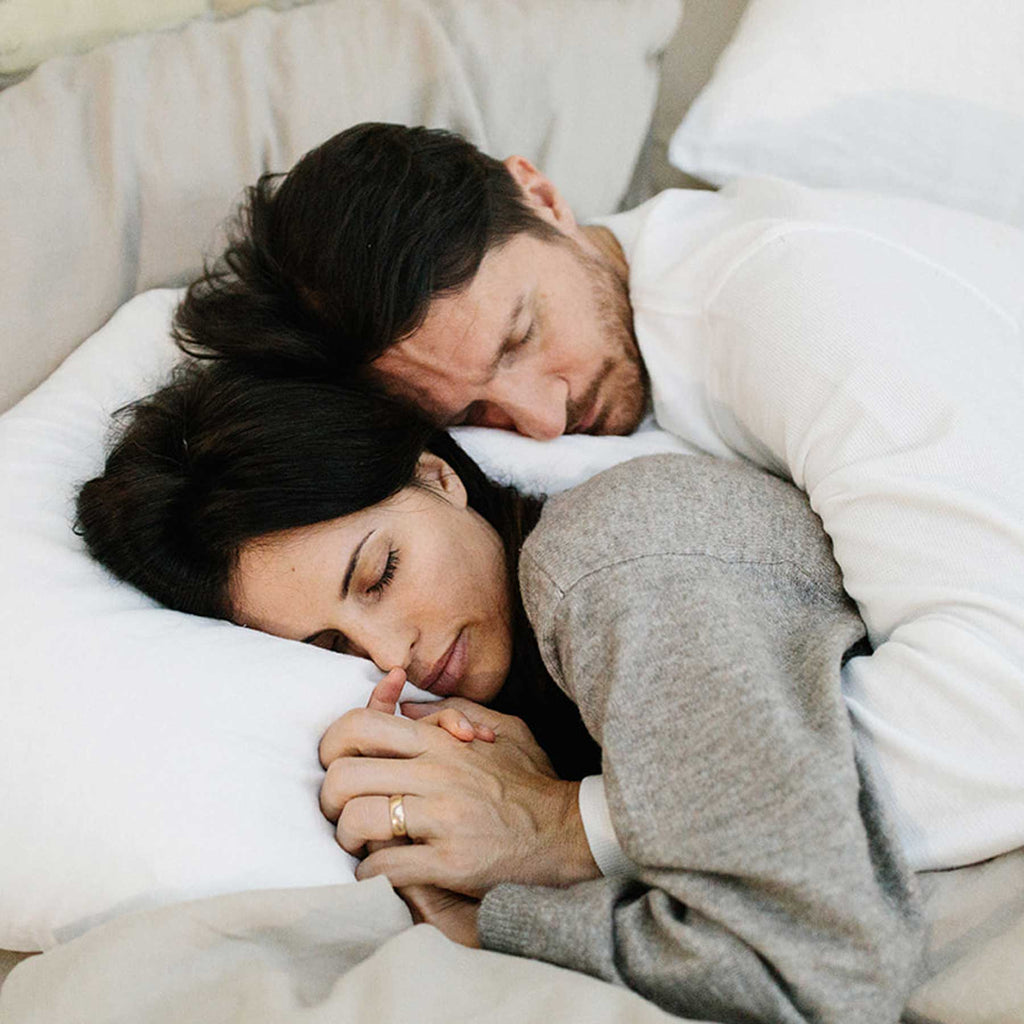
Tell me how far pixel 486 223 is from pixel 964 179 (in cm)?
67

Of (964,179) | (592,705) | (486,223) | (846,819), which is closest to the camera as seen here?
(846,819)

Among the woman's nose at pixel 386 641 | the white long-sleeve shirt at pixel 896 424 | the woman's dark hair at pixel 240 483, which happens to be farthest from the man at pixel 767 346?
the woman's nose at pixel 386 641

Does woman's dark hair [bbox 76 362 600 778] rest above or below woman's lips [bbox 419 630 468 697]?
above

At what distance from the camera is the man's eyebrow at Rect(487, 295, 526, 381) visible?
1.27 metres

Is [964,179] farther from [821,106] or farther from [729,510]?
[729,510]

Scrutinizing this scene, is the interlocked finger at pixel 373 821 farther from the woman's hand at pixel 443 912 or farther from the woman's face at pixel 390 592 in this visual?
the woman's face at pixel 390 592

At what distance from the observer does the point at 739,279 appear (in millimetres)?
1156

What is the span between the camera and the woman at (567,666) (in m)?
0.76

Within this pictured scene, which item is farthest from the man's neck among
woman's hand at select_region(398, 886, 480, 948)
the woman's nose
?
woman's hand at select_region(398, 886, 480, 948)

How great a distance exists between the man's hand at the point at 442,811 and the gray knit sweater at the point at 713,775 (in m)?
0.05

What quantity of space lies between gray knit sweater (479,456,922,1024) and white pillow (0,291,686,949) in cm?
Result: 20

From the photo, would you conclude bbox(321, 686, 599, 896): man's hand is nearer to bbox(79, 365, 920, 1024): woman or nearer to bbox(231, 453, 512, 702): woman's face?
bbox(79, 365, 920, 1024): woman

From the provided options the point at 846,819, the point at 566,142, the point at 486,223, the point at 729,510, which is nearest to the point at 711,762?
the point at 846,819

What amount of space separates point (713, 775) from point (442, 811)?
253mm
